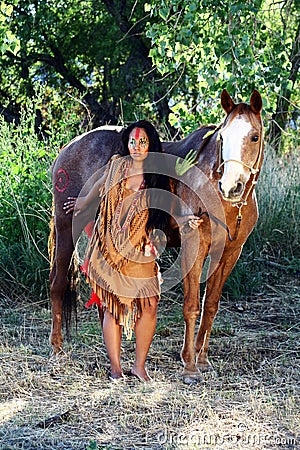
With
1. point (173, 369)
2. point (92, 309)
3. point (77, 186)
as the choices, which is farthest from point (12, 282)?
point (173, 369)

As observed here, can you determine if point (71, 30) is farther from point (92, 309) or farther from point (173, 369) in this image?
point (173, 369)

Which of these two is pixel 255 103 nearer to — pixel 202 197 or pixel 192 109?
pixel 202 197

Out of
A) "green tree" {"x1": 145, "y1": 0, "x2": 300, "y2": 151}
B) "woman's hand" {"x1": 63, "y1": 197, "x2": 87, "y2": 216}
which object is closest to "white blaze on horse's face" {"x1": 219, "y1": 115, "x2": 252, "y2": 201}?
"green tree" {"x1": 145, "y1": 0, "x2": 300, "y2": 151}

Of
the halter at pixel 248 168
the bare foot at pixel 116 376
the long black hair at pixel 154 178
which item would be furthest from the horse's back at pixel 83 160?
the bare foot at pixel 116 376

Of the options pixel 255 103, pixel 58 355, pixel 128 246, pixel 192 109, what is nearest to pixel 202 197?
pixel 128 246

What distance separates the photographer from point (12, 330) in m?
4.80

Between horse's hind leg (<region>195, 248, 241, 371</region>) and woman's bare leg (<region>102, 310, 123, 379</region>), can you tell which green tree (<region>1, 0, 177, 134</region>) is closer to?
horse's hind leg (<region>195, 248, 241, 371</region>)

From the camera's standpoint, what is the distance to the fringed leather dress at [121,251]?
371 centimetres

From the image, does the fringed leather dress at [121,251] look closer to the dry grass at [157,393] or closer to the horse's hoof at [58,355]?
the dry grass at [157,393]

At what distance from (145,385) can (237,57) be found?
2276 mm

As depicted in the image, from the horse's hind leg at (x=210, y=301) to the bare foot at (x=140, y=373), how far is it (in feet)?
1.27

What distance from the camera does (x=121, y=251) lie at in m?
3.72

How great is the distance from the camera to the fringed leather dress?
146 inches

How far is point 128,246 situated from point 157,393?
839 millimetres
